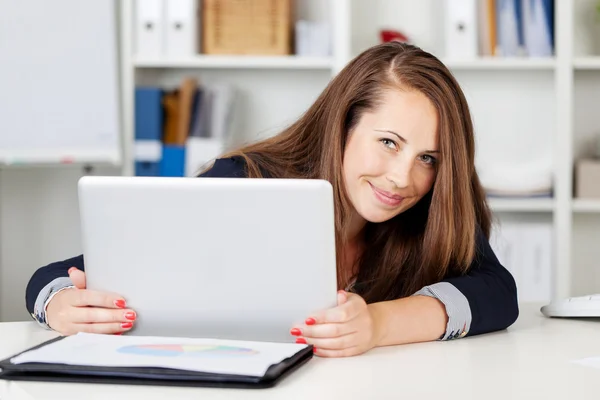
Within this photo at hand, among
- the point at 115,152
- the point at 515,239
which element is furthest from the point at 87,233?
the point at 515,239

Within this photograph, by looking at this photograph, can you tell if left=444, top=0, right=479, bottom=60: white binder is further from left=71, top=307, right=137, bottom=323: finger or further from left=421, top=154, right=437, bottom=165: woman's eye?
left=71, top=307, right=137, bottom=323: finger

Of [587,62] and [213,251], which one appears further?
[587,62]

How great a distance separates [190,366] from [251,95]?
2.41 m

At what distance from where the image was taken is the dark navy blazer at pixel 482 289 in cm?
144

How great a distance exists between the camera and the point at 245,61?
3.13m

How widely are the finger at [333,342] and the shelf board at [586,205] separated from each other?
81.1 inches

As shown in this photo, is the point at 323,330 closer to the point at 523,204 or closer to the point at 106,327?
the point at 106,327

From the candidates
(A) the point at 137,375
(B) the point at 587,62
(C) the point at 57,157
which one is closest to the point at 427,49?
(B) the point at 587,62

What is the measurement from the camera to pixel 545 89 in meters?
3.33

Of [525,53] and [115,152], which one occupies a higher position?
[525,53]

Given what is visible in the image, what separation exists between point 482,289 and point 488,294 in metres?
0.02

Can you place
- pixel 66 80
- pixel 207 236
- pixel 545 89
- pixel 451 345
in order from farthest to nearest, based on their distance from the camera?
1. pixel 545 89
2. pixel 66 80
3. pixel 451 345
4. pixel 207 236

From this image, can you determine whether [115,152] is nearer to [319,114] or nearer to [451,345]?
[319,114]

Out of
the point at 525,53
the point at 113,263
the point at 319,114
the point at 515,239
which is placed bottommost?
the point at 515,239
